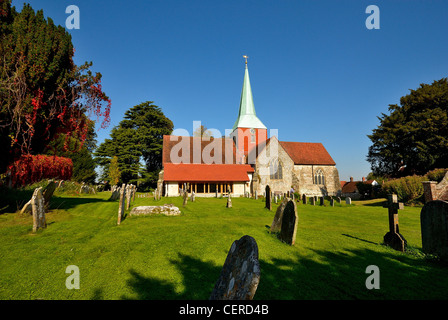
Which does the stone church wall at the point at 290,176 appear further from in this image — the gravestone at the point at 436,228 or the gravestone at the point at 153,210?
the gravestone at the point at 436,228

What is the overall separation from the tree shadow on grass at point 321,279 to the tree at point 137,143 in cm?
3509

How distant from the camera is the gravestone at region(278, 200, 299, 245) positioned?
669cm

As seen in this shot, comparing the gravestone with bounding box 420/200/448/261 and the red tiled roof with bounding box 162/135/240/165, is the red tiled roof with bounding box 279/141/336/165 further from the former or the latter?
the gravestone with bounding box 420/200/448/261

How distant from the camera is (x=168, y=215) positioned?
36.2 ft

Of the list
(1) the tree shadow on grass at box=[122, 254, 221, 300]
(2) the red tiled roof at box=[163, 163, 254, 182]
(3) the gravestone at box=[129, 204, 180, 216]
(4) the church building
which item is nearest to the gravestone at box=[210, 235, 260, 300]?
(1) the tree shadow on grass at box=[122, 254, 221, 300]

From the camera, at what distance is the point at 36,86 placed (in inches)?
316

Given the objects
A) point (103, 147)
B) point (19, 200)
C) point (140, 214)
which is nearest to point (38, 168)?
point (19, 200)

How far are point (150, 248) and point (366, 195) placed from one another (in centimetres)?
3572

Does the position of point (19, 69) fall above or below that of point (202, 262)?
above

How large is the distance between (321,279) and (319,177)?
1478 inches

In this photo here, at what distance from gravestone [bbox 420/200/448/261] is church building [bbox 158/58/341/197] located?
20603 millimetres

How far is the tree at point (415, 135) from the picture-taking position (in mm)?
27312

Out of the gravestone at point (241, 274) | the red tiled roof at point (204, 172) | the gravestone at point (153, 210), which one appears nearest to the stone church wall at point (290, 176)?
the red tiled roof at point (204, 172)
